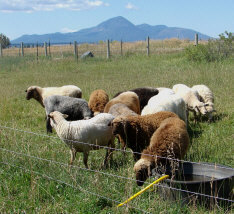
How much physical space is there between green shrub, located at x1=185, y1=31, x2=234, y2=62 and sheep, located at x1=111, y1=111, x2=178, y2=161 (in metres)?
13.1

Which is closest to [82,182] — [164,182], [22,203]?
[22,203]

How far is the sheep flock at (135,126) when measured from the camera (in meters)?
4.84

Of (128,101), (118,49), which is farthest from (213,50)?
(118,49)

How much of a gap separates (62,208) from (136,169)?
1.06 metres

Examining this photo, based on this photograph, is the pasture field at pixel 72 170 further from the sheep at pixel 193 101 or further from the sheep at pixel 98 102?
the sheep at pixel 98 102

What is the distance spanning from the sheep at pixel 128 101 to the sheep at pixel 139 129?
61.3 inches

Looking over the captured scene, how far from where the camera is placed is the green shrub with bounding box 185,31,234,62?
1845 cm

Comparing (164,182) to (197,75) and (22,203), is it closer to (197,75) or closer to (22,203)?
(22,203)

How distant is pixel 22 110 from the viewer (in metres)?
10.7

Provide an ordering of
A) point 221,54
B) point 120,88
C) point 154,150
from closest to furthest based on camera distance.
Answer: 1. point 154,150
2. point 120,88
3. point 221,54

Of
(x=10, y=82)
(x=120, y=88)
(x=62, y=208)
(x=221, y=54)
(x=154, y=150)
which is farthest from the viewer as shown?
(x=221, y=54)

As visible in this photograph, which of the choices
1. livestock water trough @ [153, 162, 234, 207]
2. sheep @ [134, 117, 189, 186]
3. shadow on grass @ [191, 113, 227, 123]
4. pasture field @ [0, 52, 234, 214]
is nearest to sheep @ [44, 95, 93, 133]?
pasture field @ [0, 52, 234, 214]

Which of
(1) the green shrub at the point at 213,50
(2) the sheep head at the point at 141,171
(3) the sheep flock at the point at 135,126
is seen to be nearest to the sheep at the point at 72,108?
(3) the sheep flock at the point at 135,126

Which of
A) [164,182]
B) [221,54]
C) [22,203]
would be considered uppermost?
[221,54]
